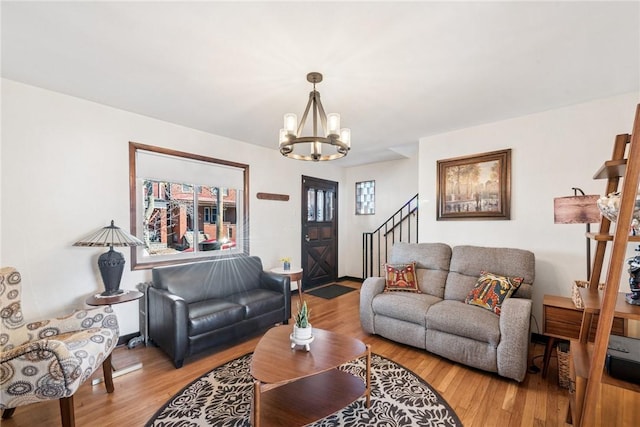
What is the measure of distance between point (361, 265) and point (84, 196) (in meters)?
4.74

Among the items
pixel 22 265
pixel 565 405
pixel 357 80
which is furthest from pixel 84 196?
pixel 565 405

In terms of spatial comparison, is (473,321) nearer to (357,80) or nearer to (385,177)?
(357,80)

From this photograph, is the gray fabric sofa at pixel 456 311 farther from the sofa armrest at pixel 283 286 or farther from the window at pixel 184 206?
the window at pixel 184 206

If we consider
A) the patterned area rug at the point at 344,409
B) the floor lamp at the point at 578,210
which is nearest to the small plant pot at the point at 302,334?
the patterned area rug at the point at 344,409

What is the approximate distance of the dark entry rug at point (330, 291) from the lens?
4809 millimetres

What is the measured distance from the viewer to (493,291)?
259 centimetres

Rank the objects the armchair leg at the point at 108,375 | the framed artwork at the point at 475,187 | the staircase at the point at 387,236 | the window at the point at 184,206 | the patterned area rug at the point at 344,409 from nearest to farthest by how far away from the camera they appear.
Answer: the patterned area rug at the point at 344,409
the armchair leg at the point at 108,375
the window at the point at 184,206
the framed artwork at the point at 475,187
the staircase at the point at 387,236

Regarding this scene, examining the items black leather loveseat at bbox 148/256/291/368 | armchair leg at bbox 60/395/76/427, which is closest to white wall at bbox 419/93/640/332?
black leather loveseat at bbox 148/256/291/368

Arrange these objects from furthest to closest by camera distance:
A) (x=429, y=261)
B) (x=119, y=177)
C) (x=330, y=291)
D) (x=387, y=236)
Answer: (x=387, y=236), (x=330, y=291), (x=429, y=261), (x=119, y=177)

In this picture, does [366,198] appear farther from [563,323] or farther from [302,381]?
[302,381]

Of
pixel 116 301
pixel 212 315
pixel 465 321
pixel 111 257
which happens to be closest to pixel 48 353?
pixel 116 301

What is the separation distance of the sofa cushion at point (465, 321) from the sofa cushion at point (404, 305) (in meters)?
0.09

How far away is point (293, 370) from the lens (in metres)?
1.67

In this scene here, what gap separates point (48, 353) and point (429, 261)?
3.42 m
